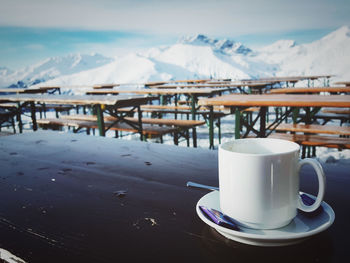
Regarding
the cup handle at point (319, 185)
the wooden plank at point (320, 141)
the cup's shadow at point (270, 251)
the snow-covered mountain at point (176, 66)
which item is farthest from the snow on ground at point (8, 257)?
the snow-covered mountain at point (176, 66)


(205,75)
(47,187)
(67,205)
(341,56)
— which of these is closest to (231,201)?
(67,205)

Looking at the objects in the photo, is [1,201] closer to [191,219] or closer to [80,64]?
[191,219]

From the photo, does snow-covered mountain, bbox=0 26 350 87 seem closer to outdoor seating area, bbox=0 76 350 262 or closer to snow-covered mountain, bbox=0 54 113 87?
snow-covered mountain, bbox=0 54 113 87

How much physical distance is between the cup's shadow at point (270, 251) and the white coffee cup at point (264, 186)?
3 centimetres

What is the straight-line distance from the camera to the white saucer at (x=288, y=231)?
0.31 meters

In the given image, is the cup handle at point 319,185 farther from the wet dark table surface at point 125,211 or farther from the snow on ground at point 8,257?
the snow on ground at point 8,257

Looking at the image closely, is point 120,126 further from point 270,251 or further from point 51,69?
point 51,69

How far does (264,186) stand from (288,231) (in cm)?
7

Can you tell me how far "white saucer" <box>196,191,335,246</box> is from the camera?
31 cm

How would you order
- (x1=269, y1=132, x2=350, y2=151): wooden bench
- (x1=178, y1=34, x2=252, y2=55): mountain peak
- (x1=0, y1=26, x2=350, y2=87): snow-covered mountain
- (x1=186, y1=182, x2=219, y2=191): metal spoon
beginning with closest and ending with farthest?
(x1=186, y1=182, x2=219, y2=191): metal spoon, (x1=269, y1=132, x2=350, y2=151): wooden bench, (x1=0, y1=26, x2=350, y2=87): snow-covered mountain, (x1=178, y1=34, x2=252, y2=55): mountain peak

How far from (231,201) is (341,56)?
3658 centimetres

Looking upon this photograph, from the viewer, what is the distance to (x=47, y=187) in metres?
0.57

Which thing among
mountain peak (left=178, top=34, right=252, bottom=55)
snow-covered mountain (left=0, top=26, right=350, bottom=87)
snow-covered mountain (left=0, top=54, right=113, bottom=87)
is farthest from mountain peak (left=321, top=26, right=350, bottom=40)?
mountain peak (left=178, top=34, right=252, bottom=55)

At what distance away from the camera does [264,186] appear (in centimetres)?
34
